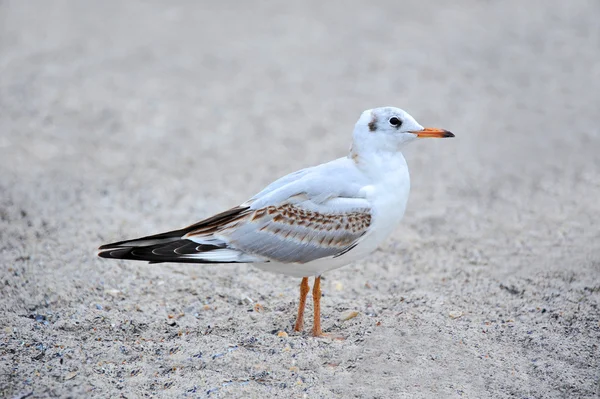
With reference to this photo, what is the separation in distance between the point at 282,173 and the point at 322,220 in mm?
3410

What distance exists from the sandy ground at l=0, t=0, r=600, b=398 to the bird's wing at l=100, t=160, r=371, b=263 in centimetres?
55

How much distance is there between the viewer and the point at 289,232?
502cm

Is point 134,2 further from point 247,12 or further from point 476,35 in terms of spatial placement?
point 476,35

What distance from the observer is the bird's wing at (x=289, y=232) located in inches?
195

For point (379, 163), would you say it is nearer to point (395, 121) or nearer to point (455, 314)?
point (395, 121)

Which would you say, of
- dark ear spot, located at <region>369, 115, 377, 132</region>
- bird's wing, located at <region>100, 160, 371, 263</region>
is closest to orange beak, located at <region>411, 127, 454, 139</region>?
dark ear spot, located at <region>369, 115, 377, 132</region>

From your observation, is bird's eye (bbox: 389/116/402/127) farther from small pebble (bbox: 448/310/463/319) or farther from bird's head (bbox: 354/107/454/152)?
small pebble (bbox: 448/310/463/319)

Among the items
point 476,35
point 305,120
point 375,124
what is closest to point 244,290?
point 375,124

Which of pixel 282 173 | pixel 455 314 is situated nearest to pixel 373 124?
pixel 455 314

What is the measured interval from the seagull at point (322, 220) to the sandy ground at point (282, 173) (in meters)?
0.54

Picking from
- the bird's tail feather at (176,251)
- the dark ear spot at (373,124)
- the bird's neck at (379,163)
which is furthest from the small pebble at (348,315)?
the dark ear spot at (373,124)

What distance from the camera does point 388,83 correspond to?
10508 millimetres

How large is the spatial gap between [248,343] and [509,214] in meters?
3.43

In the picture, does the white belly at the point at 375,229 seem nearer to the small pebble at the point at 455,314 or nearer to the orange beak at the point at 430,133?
the orange beak at the point at 430,133
